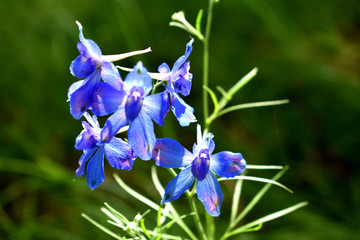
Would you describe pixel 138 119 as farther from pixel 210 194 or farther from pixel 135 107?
pixel 210 194

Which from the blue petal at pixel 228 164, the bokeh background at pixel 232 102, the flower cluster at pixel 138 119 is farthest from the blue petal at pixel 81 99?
the bokeh background at pixel 232 102

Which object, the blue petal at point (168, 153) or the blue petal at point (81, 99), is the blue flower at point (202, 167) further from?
the blue petal at point (81, 99)

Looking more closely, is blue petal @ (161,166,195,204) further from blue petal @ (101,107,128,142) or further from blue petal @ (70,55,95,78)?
blue petal @ (70,55,95,78)

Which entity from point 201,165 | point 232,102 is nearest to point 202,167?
point 201,165

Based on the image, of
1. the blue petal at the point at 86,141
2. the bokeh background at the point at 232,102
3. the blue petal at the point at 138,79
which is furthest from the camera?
the bokeh background at the point at 232,102

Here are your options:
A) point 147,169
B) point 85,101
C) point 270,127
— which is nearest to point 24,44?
point 147,169
